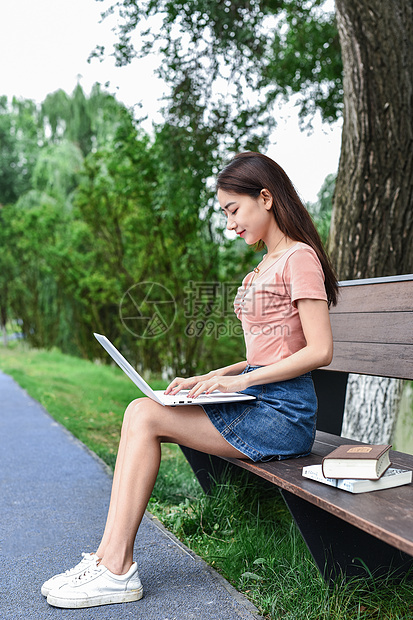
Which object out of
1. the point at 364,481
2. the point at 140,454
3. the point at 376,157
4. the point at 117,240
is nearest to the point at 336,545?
the point at 364,481

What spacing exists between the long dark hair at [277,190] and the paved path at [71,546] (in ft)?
3.93

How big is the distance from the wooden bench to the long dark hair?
0.50 meters

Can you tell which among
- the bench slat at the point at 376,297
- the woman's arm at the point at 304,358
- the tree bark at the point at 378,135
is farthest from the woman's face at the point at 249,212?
the tree bark at the point at 378,135

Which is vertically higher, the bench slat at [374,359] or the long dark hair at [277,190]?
the long dark hair at [277,190]

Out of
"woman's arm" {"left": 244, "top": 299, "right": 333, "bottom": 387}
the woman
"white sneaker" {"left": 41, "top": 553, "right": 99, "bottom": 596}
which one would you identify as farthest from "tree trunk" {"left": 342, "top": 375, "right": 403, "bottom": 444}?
"white sneaker" {"left": 41, "top": 553, "right": 99, "bottom": 596}

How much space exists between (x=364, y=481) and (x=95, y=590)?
980mm

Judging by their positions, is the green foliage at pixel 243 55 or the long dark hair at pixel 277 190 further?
the green foliage at pixel 243 55

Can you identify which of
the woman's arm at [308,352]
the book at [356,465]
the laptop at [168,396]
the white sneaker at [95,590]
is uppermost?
the woman's arm at [308,352]

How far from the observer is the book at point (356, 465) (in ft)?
5.62

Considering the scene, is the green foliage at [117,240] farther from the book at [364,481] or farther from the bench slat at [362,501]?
the book at [364,481]

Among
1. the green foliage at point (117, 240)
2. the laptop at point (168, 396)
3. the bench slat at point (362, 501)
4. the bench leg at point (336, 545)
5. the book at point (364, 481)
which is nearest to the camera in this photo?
the bench slat at point (362, 501)

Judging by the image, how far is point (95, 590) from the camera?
2025 mm

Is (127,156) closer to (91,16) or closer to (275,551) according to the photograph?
(91,16)

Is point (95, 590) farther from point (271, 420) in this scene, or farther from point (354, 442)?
point (354, 442)
